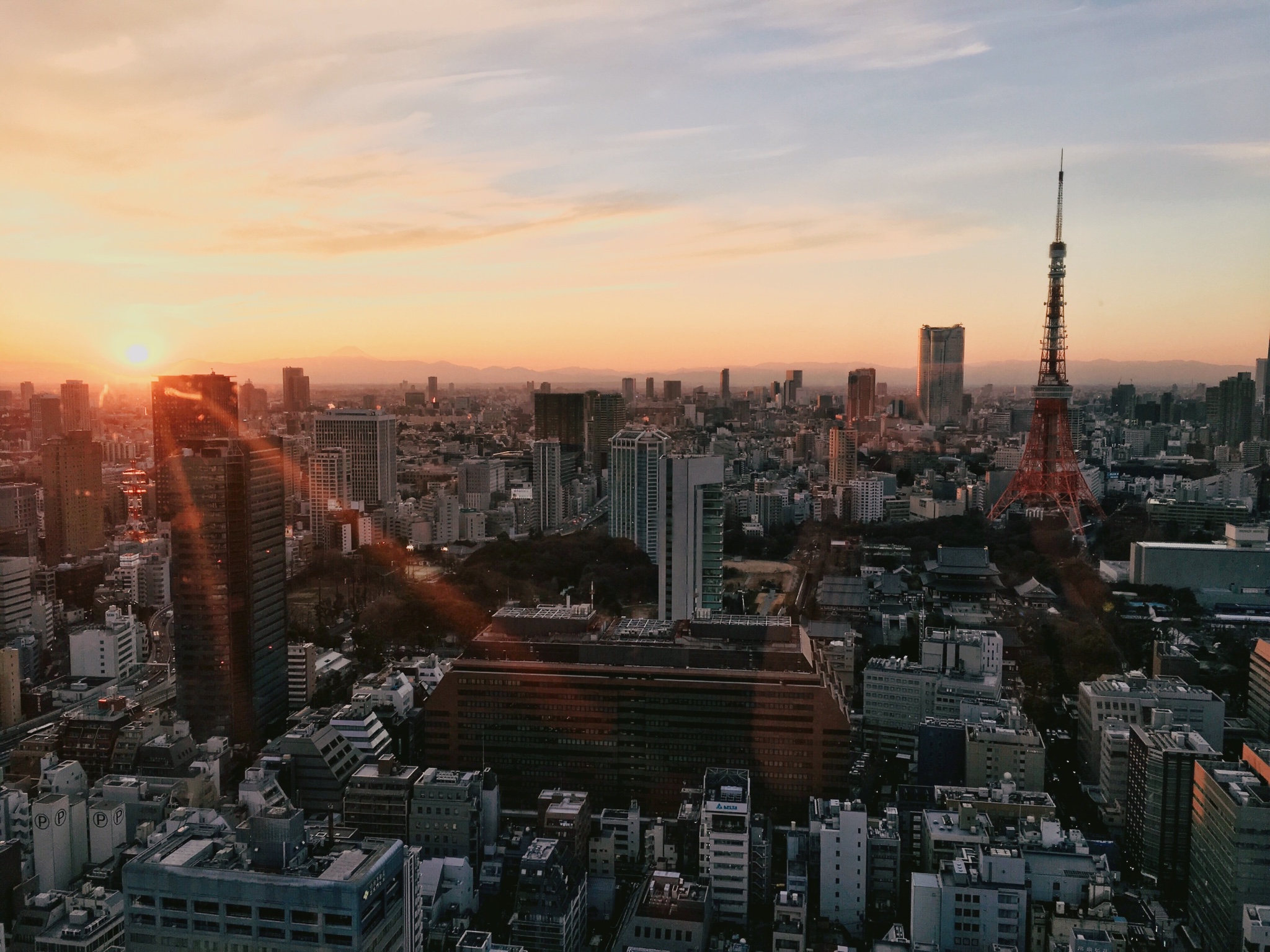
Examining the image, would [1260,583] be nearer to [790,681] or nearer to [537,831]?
[790,681]

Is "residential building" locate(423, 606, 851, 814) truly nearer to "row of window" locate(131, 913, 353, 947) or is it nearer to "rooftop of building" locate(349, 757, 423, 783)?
"rooftop of building" locate(349, 757, 423, 783)

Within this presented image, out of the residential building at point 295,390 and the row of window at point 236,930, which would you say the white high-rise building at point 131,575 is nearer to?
the residential building at point 295,390

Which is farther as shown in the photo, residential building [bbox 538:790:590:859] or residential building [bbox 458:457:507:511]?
residential building [bbox 458:457:507:511]

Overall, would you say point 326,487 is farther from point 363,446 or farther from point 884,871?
point 884,871

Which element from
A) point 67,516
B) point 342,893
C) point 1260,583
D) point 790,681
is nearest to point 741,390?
point 1260,583

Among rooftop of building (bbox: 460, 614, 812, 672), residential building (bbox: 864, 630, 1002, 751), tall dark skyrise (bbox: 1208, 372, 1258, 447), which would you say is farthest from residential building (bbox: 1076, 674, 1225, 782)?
tall dark skyrise (bbox: 1208, 372, 1258, 447)

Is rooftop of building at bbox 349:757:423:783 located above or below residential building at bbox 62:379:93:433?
below

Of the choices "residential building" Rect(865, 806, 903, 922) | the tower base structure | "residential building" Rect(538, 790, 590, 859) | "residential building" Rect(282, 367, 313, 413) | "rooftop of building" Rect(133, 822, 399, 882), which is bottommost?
"residential building" Rect(865, 806, 903, 922)
